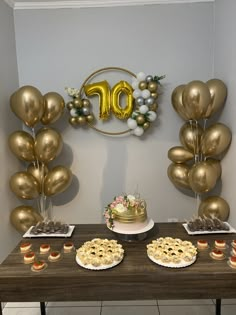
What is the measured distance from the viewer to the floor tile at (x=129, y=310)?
1960 mm

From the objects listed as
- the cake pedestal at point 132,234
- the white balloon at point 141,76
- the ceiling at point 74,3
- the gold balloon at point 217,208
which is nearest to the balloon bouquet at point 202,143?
the gold balloon at point 217,208

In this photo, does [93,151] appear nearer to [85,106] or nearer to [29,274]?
[85,106]

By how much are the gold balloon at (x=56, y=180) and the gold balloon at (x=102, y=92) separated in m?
0.65

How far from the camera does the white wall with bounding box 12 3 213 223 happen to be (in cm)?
248

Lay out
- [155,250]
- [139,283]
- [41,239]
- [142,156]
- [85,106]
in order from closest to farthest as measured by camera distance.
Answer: [139,283] < [155,250] < [41,239] < [85,106] < [142,156]

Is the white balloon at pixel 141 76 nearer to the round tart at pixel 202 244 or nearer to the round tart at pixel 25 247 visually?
the round tart at pixel 202 244

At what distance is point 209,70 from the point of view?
8.28 feet

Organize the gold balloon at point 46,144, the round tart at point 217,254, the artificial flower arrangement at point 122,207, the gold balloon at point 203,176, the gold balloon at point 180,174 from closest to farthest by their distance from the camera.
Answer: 1. the round tart at point 217,254
2. the artificial flower arrangement at point 122,207
3. the gold balloon at point 203,176
4. the gold balloon at point 46,144
5. the gold balloon at point 180,174

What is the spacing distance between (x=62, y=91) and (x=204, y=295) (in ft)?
6.86

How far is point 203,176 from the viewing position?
6.71ft

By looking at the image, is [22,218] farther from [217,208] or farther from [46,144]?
[217,208]

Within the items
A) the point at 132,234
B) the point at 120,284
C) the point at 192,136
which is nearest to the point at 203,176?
the point at 192,136

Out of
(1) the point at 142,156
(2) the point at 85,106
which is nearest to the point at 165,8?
(2) the point at 85,106

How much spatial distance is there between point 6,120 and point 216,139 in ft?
5.96
